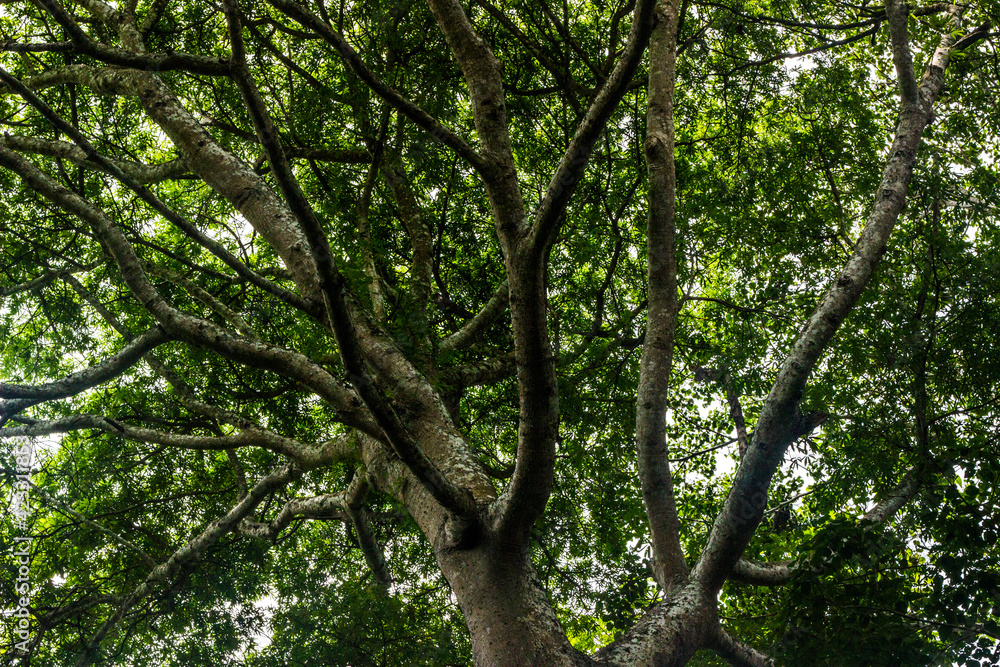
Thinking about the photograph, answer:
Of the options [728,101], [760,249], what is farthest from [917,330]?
[728,101]

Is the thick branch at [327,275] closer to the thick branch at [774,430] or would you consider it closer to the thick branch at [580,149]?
the thick branch at [580,149]

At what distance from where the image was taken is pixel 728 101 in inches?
304

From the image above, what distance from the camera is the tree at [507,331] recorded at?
11.7 feet

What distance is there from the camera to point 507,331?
7398mm

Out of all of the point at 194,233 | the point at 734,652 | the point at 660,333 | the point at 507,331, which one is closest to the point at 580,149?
the point at 660,333

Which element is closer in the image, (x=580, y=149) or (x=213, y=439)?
(x=580, y=149)

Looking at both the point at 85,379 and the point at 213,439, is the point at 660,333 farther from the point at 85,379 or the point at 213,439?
the point at 213,439

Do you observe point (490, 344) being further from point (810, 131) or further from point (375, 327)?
point (810, 131)

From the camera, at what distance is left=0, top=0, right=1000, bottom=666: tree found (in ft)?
11.7

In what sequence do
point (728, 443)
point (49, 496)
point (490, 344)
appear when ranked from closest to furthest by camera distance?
point (490, 344) → point (49, 496) → point (728, 443)

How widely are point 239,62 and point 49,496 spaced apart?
22.9 ft

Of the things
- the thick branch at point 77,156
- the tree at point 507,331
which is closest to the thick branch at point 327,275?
the tree at point 507,331

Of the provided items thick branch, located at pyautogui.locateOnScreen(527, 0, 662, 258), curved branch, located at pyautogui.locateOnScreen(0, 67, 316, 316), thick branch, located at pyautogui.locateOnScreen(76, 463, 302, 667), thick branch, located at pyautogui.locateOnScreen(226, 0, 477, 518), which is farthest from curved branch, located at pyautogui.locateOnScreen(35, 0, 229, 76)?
thick branch, located at pyautogui.locateOnScreen(76, 463, 302, 667)

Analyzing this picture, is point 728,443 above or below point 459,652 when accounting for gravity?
above
